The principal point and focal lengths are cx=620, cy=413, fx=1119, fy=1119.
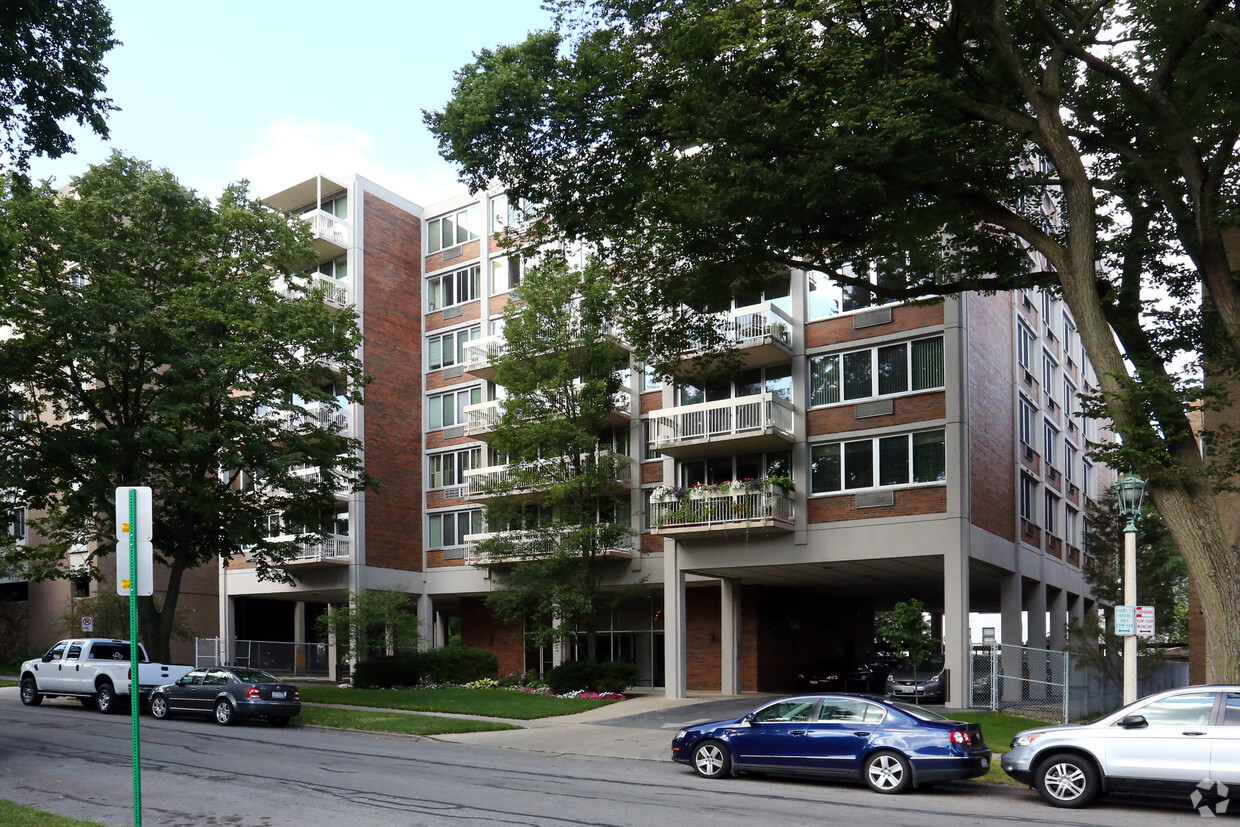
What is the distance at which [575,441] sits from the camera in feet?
108

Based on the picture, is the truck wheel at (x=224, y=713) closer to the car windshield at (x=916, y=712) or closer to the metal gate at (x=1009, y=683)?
the car windshield at (x=916, y=712)

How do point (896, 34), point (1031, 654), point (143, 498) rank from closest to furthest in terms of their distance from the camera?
point (143, 498)
point (896, 34)
point (1031, 654)

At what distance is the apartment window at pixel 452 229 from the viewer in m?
44.5

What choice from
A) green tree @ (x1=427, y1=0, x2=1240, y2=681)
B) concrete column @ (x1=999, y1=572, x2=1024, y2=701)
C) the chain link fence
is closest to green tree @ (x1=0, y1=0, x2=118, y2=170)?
green tree @ (x1=427, y1=0, x2=1240, y2=681)

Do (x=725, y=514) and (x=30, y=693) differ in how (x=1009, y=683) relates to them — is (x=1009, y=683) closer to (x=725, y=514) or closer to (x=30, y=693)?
(x=725, y=514)

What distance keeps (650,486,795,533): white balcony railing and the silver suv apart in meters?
15.1

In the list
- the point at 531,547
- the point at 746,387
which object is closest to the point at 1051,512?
the point at 746,387

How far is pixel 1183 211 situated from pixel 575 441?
18819mm

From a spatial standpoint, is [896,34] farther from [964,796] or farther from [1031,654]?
[1031,654]

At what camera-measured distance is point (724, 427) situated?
101 ft

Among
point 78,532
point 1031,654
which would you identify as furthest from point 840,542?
point 78,532

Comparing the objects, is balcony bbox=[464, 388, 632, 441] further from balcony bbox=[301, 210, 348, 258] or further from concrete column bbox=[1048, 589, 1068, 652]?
concrete column bbox=[1048, 589, 1068, 652]

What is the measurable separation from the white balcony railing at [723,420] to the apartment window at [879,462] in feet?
4.06

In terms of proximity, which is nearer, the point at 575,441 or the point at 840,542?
the point at 840,542
